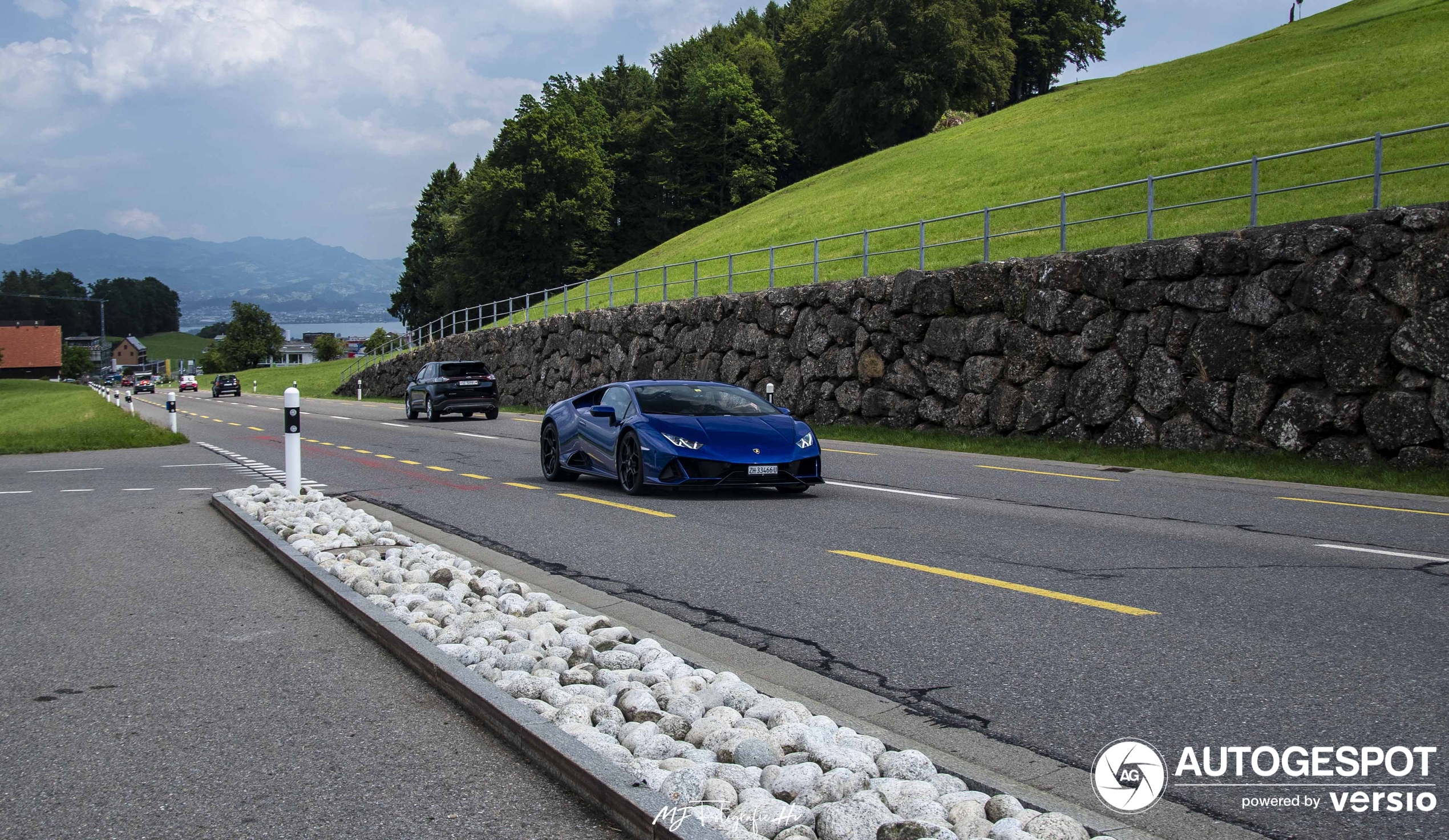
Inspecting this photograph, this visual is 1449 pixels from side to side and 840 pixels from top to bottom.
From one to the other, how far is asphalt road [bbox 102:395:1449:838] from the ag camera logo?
0.25ft

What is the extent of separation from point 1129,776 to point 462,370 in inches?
1228

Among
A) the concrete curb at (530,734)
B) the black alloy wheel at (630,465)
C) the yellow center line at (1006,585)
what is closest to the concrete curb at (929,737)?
the concrete curb at (530,734)

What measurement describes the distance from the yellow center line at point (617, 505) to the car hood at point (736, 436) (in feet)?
2.84

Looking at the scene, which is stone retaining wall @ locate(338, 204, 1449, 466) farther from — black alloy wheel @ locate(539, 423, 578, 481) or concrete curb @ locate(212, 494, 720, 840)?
concrete curb @ locate(212, 494, 720, 840)

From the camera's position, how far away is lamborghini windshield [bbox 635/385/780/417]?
43.2ft

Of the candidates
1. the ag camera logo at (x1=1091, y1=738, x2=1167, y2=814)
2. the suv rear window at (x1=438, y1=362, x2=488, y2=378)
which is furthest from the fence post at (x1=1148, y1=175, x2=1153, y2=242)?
the suv rear window at (x1=438, y1=362, x2=488, y2=378)

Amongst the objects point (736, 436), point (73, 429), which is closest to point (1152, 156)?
point (736, 436)

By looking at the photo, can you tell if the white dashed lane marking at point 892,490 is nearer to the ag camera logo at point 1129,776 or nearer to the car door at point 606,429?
the car door at point 606,429

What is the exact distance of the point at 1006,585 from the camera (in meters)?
7.27

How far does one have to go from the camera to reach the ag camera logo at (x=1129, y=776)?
372 centimetres

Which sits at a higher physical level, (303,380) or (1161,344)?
(1161,344)

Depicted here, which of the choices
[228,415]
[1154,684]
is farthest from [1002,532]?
[228,415]

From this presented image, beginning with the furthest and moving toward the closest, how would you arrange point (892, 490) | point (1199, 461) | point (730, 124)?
1. point (730, 124)
2. point (1199, 461)
3. point (892, 490)

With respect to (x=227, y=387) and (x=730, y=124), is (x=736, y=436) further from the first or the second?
(x=730, y=124)
